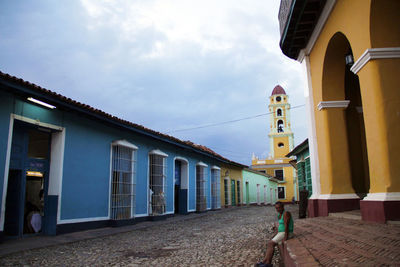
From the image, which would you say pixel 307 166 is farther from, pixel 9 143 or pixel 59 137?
pixel 9 143

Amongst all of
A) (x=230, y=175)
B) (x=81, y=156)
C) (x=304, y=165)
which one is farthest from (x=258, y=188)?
(x=81, y=156)

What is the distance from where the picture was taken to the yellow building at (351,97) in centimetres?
534

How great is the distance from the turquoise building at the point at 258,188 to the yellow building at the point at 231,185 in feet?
4.72

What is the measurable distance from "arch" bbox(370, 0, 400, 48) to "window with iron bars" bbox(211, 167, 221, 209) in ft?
47.4

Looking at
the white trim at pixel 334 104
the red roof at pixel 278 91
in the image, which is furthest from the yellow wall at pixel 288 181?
the white trim at pixel 334 104

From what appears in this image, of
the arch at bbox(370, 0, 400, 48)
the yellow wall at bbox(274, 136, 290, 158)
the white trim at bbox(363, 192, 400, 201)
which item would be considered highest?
the yellow wall at bbox(274, 136, 290, 158)

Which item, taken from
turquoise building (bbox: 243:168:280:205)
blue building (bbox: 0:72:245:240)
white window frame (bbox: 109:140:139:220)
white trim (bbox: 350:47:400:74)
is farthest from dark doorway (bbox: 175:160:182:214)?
turquoise building (bbox: 243:168:280:205)

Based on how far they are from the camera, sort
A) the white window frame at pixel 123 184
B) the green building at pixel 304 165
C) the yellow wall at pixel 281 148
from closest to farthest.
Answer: the white window frame at pixel 123 184 → the green building at pixel 304 165 → the yellow wall at pixel 281 148

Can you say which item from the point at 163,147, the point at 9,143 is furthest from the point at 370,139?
the point at 163,147

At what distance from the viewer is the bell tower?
40.1 meters

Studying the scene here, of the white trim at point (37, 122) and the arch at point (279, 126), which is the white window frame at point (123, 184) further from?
the arch at point (279, 126)

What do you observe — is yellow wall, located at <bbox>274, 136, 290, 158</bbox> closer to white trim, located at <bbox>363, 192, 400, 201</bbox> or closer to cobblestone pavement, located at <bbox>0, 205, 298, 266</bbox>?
cobblestone pavement, located at <bbox>0, 205, 298, 266</bbox>

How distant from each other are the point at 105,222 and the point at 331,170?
20.8ft

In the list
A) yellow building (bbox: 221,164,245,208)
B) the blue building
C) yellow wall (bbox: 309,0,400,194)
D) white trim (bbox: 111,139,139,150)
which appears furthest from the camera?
yellow building (bbox: 221,164,245,208)
